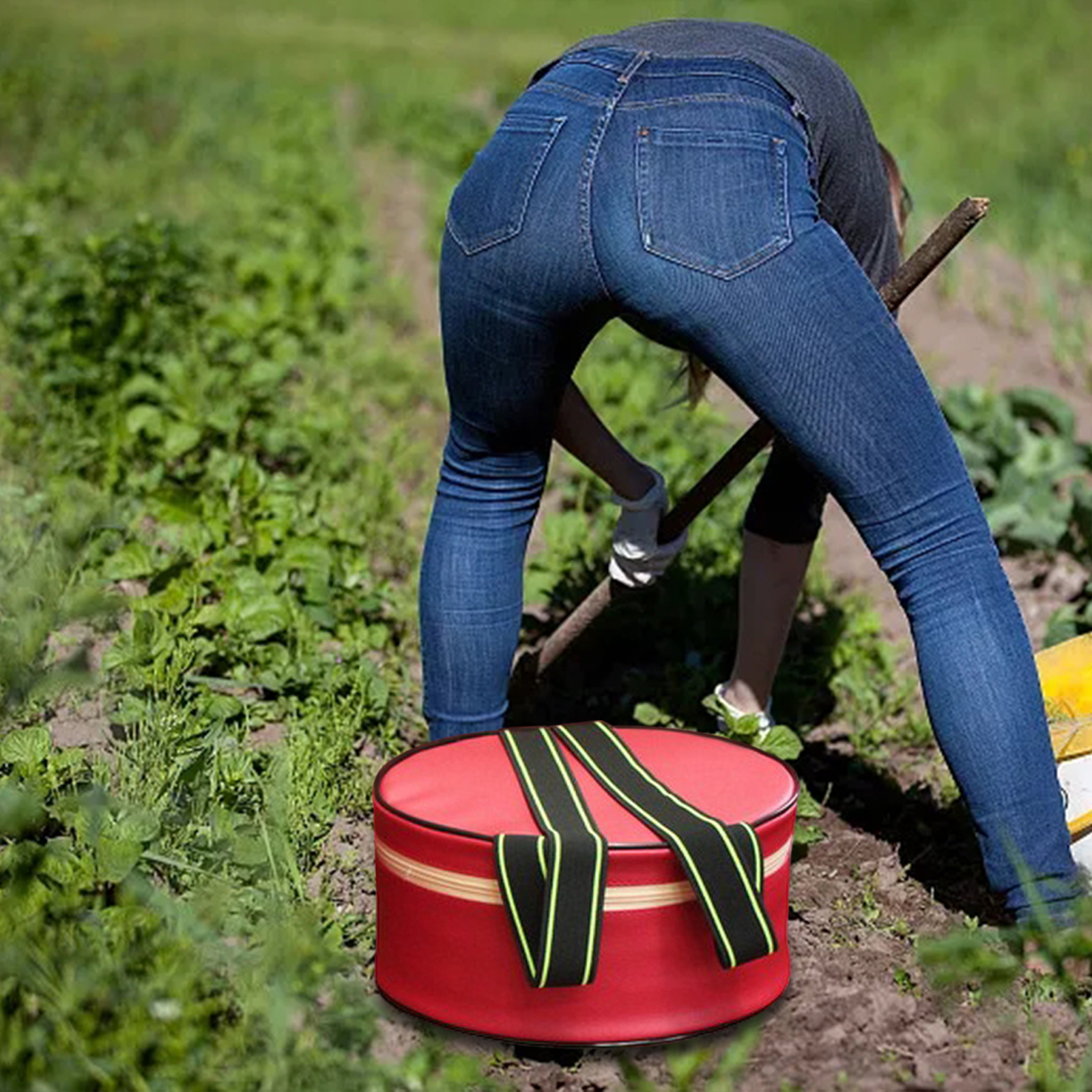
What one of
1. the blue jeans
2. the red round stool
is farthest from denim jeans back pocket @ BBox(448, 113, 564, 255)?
the red round stool

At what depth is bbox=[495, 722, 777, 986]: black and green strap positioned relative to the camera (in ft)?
7.11

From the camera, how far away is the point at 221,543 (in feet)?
12.0

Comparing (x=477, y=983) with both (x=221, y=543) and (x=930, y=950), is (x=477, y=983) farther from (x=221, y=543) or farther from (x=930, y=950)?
(x=221, y=543)

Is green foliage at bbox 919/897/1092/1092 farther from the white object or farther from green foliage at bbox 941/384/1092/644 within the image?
green foliage at bbox 941/384/1092/644

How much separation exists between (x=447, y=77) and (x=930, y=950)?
11.5 m

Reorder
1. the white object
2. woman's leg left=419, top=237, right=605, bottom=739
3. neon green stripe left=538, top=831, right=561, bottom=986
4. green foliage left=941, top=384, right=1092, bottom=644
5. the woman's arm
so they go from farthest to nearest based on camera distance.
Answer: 1. green foliage left=941, top=384, right=1092, bottom=644
2. the woman's arm
3. the white object
4. woman's leg left=419, top=237, right=605, bottom=739
5. neon green stripe left=538, top=831, right=561, bottom=986

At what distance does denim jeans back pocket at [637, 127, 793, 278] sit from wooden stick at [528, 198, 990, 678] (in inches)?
11.6

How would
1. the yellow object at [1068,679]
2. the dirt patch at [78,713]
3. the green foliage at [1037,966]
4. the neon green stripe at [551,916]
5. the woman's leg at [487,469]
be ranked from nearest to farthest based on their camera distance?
the green foliage at [1037,966] → the neon green stripe at [551,916] → the woman's leg at [487,469] → the yellow object at [1068,679] → the dirt patch at [78,713]

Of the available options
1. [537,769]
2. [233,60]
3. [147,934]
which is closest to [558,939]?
[537,769]

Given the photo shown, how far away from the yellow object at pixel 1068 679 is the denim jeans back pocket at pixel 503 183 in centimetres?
103

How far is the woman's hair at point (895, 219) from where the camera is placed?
274 cm

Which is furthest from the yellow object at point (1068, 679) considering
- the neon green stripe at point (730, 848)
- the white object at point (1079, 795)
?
the neon green stripe at point (730, 848)

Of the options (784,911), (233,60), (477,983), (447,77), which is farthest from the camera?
(233,60)

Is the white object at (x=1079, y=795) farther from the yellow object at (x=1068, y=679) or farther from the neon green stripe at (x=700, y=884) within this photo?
the neon green stripe at (x=700, y=884)
